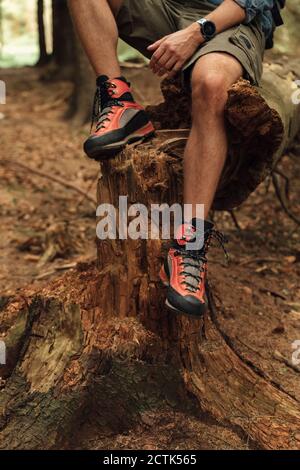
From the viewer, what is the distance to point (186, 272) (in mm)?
2721

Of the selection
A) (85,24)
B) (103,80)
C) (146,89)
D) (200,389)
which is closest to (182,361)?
(200,389)

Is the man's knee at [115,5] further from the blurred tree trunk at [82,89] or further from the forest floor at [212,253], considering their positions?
the blurred tree trunk at [82,89]

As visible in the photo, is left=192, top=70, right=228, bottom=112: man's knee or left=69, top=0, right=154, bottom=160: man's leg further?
left=69, top=0, right=154, bottom=160: man's leg

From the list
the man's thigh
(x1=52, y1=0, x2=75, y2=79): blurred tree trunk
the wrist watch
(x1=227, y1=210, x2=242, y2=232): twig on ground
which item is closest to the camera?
the man's thigh

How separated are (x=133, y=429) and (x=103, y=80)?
63.6 inches

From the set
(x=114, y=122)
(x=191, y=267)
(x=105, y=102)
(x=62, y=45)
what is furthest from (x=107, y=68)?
(x=62, y=45)

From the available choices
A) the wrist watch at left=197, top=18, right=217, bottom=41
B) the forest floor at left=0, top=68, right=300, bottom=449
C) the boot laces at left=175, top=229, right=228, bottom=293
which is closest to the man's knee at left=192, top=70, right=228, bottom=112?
the wrist watch at left=197, top=18, right=217, bottom=41

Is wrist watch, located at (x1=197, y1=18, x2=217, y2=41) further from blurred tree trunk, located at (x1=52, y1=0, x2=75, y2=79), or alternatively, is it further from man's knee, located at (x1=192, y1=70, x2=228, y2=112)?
blurred tree trunk, located at (x1=52, y1=0, x2=75, y2=79)

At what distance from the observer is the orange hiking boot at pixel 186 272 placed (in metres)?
2.66

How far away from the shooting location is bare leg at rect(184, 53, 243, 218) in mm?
2744

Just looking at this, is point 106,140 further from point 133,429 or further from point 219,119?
point 133,429

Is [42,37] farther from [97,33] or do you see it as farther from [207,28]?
[207,28]

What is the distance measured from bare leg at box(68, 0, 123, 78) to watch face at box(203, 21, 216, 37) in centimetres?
44

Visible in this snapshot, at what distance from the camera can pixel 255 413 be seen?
2883mm
